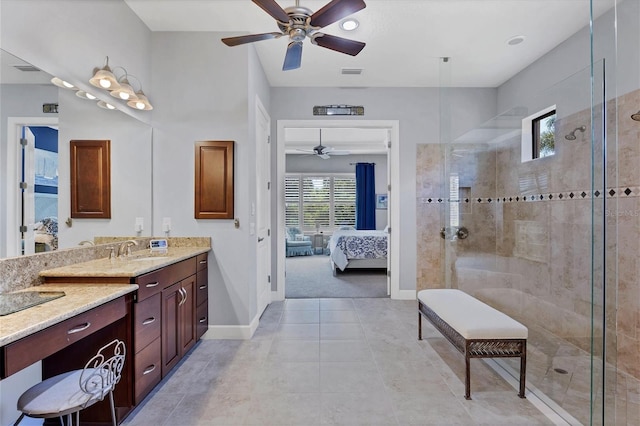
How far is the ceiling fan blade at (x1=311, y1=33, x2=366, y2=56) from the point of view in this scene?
2178 mm

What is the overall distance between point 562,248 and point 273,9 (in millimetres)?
2846

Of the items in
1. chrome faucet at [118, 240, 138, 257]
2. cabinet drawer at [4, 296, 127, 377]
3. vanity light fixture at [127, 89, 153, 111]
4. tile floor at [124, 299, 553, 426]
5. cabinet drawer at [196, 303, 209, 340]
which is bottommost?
tile floor at [124, 299, 553, 426]

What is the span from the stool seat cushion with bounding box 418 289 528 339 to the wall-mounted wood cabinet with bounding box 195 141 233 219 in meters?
2.02

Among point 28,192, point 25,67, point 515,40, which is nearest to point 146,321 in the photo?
point 28,192

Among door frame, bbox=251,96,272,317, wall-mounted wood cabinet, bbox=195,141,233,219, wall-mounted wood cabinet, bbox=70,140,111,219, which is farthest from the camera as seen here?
door frame, bbox=251,96,272,317

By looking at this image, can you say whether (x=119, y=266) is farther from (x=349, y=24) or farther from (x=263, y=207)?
(x=349, y=24)

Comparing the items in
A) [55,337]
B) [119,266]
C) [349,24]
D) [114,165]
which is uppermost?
[349,24]

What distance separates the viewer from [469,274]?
3250mm

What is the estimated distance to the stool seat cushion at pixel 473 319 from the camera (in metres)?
1.97

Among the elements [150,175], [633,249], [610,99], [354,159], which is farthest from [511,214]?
[354,159]

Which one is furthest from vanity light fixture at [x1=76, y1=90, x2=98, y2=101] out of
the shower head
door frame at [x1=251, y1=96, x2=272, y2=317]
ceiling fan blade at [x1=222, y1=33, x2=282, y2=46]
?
the shower head

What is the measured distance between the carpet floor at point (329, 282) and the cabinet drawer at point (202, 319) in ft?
5.21

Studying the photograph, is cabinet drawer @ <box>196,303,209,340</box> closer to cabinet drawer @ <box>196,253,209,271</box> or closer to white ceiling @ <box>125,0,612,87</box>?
cabinet drawer @ <box>196,253,209,271</box>

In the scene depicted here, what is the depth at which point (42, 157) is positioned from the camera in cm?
176
